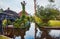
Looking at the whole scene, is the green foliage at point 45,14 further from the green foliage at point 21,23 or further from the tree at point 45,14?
the green foliage at point 21,23

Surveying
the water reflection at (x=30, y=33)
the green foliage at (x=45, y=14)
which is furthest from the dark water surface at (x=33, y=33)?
the green foliage at (x=45, y=14)

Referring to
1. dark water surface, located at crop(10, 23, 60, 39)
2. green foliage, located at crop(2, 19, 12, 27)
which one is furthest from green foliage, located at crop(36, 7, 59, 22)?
green foliage, located at crop(2, 19, 12, 27)

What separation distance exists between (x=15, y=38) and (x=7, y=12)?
0.28 metres

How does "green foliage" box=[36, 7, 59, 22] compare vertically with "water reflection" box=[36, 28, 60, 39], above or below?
above

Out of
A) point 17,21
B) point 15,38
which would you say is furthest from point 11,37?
point 17,21

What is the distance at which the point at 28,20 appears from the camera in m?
2.19

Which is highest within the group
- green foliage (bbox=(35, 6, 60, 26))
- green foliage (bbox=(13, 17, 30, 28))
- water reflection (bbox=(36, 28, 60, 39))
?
green foliage (bbox=(35, 6, 60, 26))

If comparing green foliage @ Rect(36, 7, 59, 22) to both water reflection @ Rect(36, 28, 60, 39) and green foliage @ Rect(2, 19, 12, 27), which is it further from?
green foliage @ Rect(2, 19, 12, 27)

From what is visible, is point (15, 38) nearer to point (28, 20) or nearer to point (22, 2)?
point (28, 20)

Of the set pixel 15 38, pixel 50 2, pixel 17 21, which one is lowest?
pixel 15 38

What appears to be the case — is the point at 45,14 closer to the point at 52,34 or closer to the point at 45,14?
the point at 45,14

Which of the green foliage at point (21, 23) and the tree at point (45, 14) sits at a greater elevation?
the tree at point (45, 14)

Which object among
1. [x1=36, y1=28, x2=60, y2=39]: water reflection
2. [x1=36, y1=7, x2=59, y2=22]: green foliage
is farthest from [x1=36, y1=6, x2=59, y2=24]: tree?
[x1=36, y1=28, x2=60, y2=39]: water reflection

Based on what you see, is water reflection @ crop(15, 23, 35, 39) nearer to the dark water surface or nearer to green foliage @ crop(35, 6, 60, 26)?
the dark water surface
